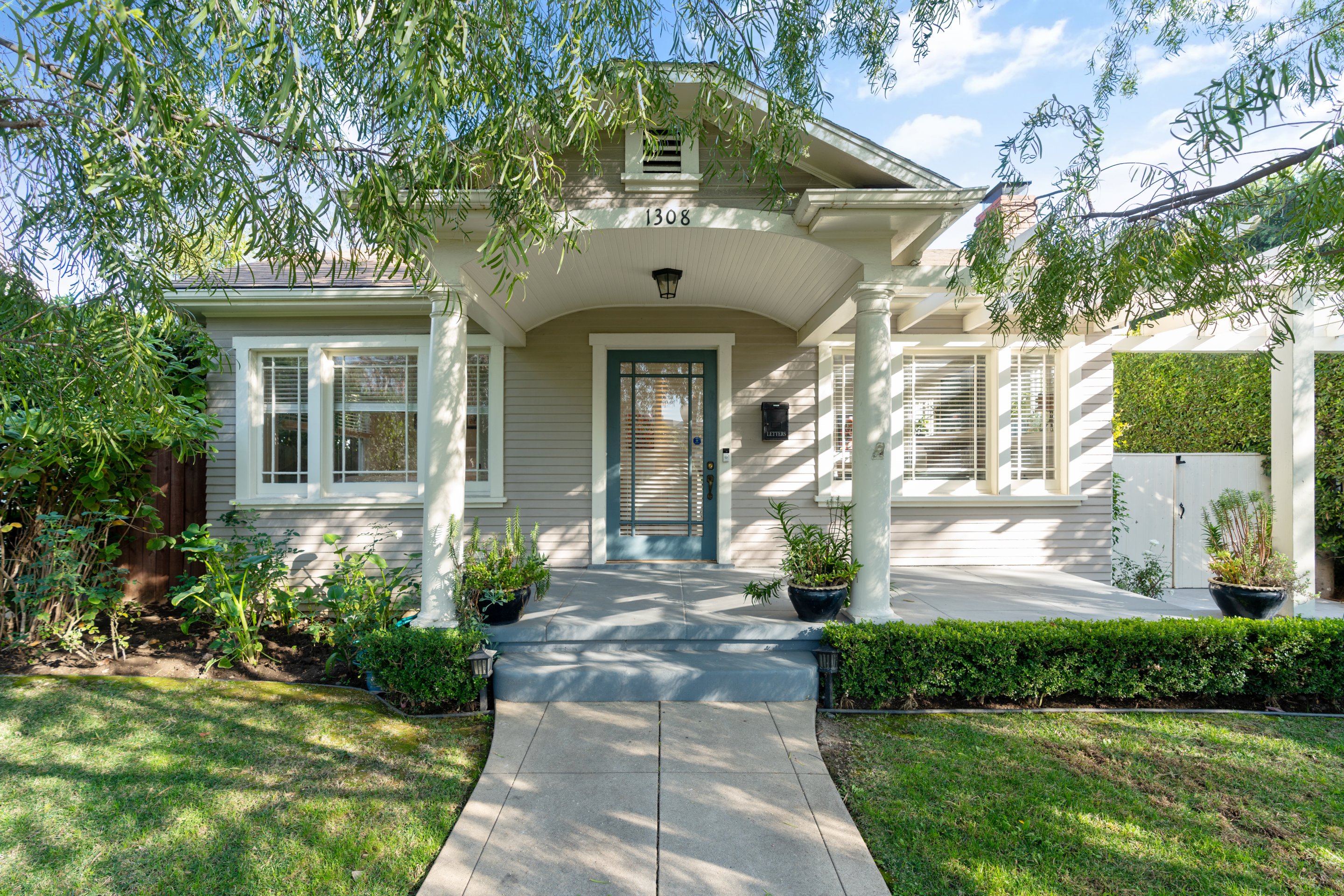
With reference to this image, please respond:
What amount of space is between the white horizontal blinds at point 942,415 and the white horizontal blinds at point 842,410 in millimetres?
522

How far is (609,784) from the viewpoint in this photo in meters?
2.85

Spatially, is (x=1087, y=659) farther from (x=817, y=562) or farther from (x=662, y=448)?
(x=662, y=448)

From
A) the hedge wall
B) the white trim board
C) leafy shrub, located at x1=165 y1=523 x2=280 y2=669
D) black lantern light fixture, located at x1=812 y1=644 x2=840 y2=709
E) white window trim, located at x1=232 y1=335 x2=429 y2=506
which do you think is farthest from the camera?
the hedge wall

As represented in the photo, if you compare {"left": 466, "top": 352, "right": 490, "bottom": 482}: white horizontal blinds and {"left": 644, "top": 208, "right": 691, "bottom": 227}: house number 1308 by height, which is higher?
{"left": 644, "top": 208, "right": 691, "bottom": 227}: house number 1308

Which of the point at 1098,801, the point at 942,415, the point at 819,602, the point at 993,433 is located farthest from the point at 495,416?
the point at 1098,801

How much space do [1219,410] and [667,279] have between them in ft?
26.1

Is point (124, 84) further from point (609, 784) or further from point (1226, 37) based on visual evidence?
point (1226, 37)

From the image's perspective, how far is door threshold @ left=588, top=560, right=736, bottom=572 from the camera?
5.80 metres

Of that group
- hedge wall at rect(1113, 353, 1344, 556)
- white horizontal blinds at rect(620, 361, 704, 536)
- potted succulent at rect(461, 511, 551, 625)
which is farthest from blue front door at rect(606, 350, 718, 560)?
hedge wall at rect(1113, 353, 1344, 556)

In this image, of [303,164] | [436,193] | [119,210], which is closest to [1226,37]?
[436,193]

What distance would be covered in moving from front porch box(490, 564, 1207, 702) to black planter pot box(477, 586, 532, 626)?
0.08m

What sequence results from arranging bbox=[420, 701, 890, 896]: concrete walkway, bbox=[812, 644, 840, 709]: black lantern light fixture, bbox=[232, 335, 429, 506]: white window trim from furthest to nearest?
bbox=[232, 335, 429, 506]: white window trim → bbox=[812, 644, 840, 709]: black lantern light fixture → bbox=[420, 701, 890, 896]: concrete walkway

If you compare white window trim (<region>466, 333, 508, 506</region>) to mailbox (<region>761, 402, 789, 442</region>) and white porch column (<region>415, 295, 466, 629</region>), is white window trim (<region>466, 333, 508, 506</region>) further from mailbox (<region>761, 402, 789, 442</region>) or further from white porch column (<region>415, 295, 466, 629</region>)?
mailbox (<region>761, 402, 789, 442</region>)

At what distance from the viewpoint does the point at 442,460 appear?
13.0 feet
